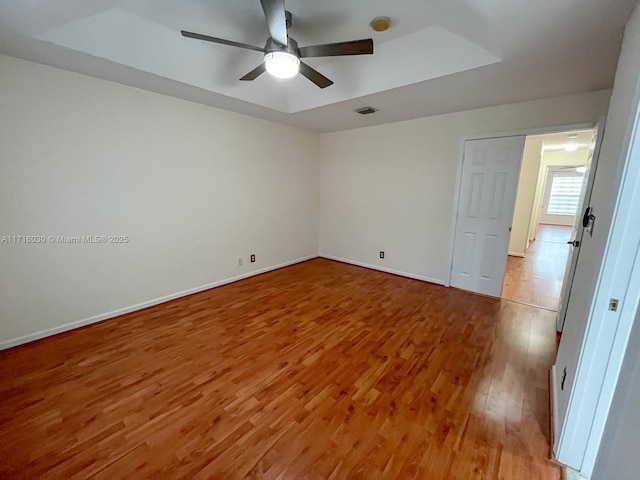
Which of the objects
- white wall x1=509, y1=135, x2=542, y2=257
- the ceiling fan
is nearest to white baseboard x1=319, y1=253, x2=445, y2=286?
white wall x1=509, y1=135, x2=542, y2=257

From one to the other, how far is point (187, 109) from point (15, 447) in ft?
10.4

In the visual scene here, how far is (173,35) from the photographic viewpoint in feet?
7.70

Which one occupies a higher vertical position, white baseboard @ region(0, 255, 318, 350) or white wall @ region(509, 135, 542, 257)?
white wall @ region(509, 135, 542, 257)

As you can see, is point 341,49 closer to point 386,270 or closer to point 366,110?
point 366,110

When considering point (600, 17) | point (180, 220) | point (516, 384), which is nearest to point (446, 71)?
point (600, 17)

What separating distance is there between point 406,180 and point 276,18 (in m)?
2.94

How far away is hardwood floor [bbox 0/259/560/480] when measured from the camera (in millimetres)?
1392

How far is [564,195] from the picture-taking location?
9.95 m

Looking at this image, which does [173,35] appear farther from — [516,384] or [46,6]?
[516,384]

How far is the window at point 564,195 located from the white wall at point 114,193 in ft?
36.6

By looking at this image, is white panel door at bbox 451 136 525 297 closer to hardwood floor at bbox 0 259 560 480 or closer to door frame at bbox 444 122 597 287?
door frame at bbox 444 122 597 287

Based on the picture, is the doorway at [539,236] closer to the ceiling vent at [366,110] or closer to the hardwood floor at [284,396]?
the hardwood floor at [284,396]

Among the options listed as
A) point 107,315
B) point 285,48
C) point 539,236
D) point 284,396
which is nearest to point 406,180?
point 285,48

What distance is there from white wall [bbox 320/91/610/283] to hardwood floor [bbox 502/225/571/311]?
1060 millimetres
